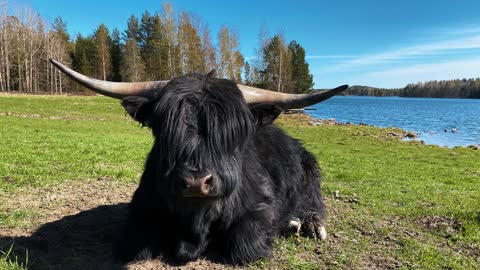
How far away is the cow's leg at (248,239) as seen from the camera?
3.59 metres

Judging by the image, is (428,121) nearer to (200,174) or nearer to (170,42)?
(170,42)

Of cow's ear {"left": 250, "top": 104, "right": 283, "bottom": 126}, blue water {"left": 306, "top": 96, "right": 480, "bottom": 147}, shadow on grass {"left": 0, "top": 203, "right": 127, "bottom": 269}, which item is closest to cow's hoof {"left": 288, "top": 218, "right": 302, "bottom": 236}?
cow's ear {"left": 250, "top": 104, "right": 283, "bottom": 126}

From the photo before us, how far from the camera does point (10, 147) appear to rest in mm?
10227

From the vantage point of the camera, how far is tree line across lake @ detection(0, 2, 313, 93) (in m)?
49.1

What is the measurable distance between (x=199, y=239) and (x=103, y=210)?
2.00 metres

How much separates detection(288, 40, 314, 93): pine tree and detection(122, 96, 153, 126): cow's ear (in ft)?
196

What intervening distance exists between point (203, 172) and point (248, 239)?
1.14 m

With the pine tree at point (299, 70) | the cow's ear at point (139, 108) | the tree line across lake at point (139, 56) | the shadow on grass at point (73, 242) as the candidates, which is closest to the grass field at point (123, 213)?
the shadow on grass at point (73, 242)

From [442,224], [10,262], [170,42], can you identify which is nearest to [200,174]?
[10,262]

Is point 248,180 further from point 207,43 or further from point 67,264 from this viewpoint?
point 207,43

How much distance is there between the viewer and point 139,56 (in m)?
57.6

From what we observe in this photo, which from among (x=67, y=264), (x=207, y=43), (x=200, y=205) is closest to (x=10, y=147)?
(x=67, y=264)

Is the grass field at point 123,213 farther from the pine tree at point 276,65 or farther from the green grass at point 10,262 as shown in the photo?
the pine tree at point 276,65

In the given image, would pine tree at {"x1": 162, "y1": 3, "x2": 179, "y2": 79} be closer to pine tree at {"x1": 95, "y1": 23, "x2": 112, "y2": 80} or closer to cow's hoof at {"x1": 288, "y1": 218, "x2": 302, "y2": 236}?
pine tree at {"x1": 95, "y1": 23, "x2": 112, "y2": 80}
